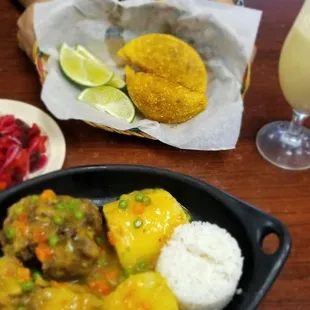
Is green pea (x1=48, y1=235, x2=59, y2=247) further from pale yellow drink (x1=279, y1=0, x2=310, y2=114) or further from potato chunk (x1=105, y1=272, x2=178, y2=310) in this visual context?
pale yellow drink (x1=279, y1=0, x2=310, y2=114)

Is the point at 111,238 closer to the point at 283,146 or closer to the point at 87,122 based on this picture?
the point at 87,122

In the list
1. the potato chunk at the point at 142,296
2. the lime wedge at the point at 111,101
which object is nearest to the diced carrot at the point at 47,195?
the potato chunk at the point at 142,296

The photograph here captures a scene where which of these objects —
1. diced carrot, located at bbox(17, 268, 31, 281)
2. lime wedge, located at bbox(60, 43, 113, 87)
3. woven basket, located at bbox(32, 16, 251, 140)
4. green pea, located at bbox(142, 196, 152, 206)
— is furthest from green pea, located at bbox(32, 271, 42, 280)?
lime wedge, located at bbox(60, 43, 113, 87)

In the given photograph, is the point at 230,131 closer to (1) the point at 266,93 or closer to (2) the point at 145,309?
(1) the point at 266,93

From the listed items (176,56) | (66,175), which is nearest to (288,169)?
(176,56)

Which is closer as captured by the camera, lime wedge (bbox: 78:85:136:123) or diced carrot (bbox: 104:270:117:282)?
diced carrot (bbox: 104:270:117:282)

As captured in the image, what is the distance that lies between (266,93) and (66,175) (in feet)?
2.68

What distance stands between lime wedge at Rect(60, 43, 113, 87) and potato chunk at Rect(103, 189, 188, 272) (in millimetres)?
605

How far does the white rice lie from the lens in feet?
3.06

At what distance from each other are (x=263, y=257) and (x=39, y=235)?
41 cm

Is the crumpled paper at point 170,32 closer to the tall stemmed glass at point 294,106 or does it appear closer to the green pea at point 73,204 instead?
the tall stemmed glass at point 294,106

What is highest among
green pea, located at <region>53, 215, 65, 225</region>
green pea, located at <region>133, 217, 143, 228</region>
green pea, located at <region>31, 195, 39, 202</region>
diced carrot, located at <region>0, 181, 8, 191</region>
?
green pea, located at <region>31, 195, 39, 202</region>

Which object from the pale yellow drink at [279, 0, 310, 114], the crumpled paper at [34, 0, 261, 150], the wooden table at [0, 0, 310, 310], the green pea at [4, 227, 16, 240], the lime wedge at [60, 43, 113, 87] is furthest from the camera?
the lime wedge at [60, 43, 113, 87]

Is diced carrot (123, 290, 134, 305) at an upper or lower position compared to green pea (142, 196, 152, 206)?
lower
